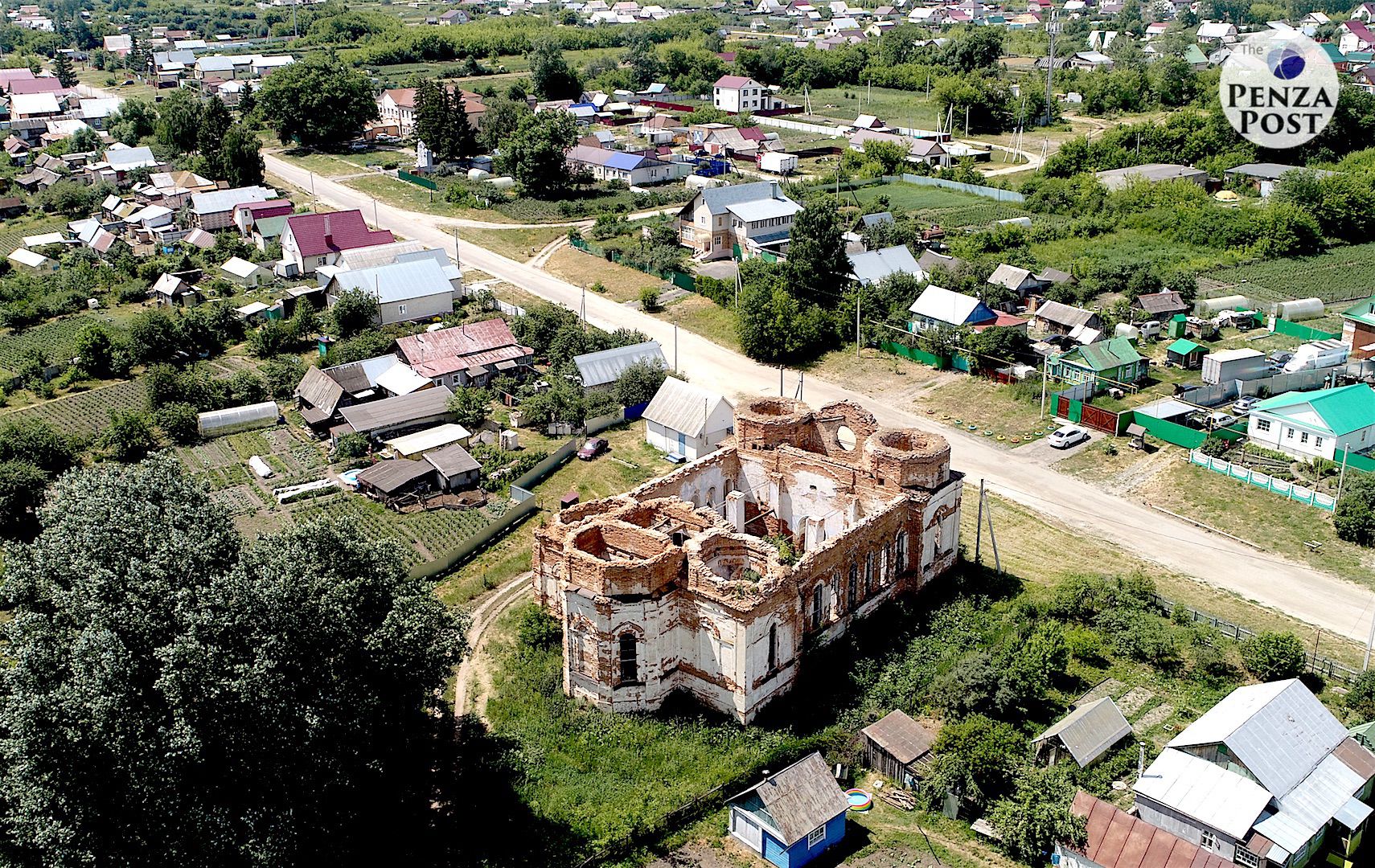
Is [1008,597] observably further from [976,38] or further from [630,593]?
[976,38]

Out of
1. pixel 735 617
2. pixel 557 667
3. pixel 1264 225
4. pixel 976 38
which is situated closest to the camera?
pixel 735 617

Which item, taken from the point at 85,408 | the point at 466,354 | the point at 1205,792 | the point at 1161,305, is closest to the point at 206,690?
the point at 1205,792

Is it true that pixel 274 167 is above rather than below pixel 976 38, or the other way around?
below

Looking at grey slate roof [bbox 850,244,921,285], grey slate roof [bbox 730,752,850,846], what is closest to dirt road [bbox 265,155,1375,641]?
grey slate roof [bbox 850,244,921,285]

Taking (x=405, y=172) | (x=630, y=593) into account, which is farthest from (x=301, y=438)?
(x=405, y=172)

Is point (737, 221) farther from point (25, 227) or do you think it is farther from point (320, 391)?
point (25, 227)

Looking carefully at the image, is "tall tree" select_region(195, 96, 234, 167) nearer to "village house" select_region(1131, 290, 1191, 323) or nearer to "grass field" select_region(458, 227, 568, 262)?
"grass field" select_region(458, 227, 568, 262)
